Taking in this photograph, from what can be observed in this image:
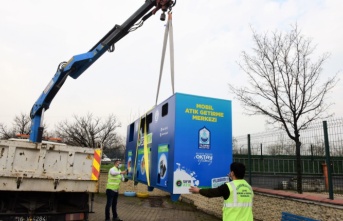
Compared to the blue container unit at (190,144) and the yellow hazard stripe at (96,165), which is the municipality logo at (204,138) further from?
the yellow hazard stripe at (96,165)

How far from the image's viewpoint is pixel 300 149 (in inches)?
312

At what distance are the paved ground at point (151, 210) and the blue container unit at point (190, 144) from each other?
5.56 meters

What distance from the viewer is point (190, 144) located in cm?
402

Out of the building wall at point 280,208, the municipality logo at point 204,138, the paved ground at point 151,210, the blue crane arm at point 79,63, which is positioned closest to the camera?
the municipality logo at point 204,138

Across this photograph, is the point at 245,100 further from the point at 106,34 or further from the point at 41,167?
the point at 41,167

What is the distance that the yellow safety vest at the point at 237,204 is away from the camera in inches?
131

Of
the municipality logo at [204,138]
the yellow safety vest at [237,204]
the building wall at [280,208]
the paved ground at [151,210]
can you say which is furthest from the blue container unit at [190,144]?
the paved ground at [151,210]

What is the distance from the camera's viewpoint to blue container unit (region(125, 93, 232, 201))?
3.94 m

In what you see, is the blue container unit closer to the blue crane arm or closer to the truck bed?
the truck bed

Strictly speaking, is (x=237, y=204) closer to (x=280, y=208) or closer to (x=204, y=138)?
(x=204, y=138)

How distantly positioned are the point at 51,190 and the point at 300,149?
6.38 metres

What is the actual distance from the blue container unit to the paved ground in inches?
219

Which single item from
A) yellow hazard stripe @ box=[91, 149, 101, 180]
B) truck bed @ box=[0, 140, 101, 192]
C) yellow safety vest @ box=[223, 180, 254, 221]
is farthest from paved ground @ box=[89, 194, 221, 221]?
yellow safety vest @ box=[223, 180, 254, 221]

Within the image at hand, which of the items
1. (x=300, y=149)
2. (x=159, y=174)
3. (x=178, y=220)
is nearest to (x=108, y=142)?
(x=178, y=220)
